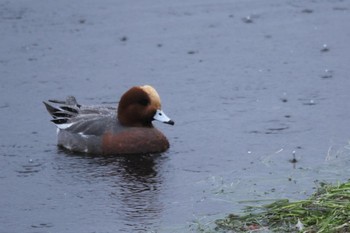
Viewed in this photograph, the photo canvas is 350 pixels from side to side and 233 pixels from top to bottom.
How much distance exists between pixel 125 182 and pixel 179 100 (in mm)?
2596

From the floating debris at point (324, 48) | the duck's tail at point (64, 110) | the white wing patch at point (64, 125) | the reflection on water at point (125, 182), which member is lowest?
the reflection on water at point (125, 182)

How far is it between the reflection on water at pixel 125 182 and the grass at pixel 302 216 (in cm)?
72

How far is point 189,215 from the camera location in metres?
8.95

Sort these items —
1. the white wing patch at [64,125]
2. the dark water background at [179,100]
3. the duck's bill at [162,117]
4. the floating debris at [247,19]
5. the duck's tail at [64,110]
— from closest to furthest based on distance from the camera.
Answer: the dark water background at [179,100], the duck's bill at [162,117], the white wing patch at [64,125], the duck's tail at [64,110], the floating debris at [247,19]

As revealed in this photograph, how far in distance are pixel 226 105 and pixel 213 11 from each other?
3981 mm

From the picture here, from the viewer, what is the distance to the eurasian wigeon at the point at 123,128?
1099 centimetres

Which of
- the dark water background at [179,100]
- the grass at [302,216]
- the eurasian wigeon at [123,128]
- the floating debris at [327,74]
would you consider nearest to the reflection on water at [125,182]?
the dark water background at [179,100]

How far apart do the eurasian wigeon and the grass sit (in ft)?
7.82

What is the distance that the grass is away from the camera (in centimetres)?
804

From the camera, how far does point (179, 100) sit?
1237 cm

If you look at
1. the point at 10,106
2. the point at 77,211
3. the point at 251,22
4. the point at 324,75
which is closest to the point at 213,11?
the point at 251,22

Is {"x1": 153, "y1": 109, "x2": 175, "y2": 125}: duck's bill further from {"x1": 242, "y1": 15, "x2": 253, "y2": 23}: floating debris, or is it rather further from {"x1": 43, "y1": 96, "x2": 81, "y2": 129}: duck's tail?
{"x1": 242, "y1": 15, "x2": 253, "y2": 23}: floating debris

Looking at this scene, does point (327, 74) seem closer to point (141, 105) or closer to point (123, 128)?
point (141, 105)

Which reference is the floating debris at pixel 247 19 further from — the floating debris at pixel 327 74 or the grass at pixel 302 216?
the grass at pixel 302 216
